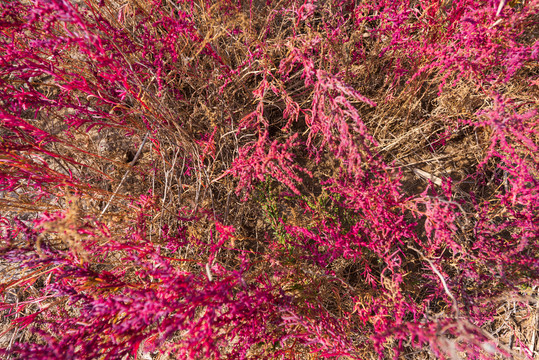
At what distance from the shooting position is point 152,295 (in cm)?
116

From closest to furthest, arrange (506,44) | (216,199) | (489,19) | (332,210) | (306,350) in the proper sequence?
(489,19)
(506,44)
(306,350)
(332,210)
(216,199)

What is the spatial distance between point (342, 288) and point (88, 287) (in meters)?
1.68

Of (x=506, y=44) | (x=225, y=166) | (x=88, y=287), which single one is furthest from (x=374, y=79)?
(x=88, y=287)

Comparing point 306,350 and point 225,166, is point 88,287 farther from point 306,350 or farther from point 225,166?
point 306,350

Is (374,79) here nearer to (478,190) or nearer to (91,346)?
(478,190)

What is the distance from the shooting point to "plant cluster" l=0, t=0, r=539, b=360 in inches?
51.2

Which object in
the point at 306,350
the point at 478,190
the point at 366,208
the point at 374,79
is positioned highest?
the point at 374,79

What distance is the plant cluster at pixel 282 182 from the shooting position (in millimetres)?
1300

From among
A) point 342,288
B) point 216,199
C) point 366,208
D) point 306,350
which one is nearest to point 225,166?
point 216,199

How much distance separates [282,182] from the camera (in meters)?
1.64

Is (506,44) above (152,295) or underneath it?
above

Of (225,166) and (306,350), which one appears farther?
(225,166)

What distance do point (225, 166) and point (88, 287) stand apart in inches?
45.7

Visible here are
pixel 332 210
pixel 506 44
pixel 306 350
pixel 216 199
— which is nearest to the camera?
pixel 506 44
